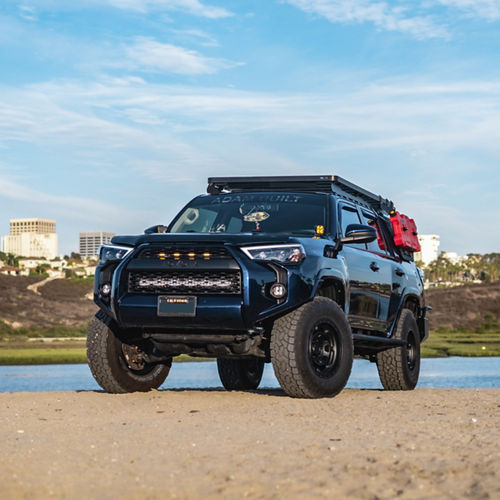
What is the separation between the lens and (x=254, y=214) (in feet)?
36.9

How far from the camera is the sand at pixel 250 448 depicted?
544 cm

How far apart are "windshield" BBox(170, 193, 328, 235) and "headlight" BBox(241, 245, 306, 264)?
1.16 meters

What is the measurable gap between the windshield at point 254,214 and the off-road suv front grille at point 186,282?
1.60m

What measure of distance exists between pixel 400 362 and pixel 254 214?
3146 millimetres

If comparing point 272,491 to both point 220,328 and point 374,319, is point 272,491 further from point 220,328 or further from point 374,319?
point 374,319

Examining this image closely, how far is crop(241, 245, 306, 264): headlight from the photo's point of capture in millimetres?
9555

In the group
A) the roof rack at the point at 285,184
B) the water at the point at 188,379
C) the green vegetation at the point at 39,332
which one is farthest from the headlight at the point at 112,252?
the green vegetation at the point at 39,332

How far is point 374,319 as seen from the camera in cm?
1188

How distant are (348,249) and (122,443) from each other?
479cm

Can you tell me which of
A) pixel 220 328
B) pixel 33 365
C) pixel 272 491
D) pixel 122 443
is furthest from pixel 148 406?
pixel 33 365

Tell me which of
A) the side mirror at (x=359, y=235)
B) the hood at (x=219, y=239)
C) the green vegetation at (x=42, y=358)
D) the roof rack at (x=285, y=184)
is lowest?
the green vegetation at (x=42, y=358)

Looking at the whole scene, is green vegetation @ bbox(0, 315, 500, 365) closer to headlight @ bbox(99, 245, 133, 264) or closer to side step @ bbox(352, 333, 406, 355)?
side step @ bbox(352, 333, 406, 355)

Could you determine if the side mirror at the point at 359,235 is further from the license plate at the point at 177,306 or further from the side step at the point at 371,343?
the license plate at the point at 177,306

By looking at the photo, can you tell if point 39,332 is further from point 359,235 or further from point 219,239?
point 219,239
